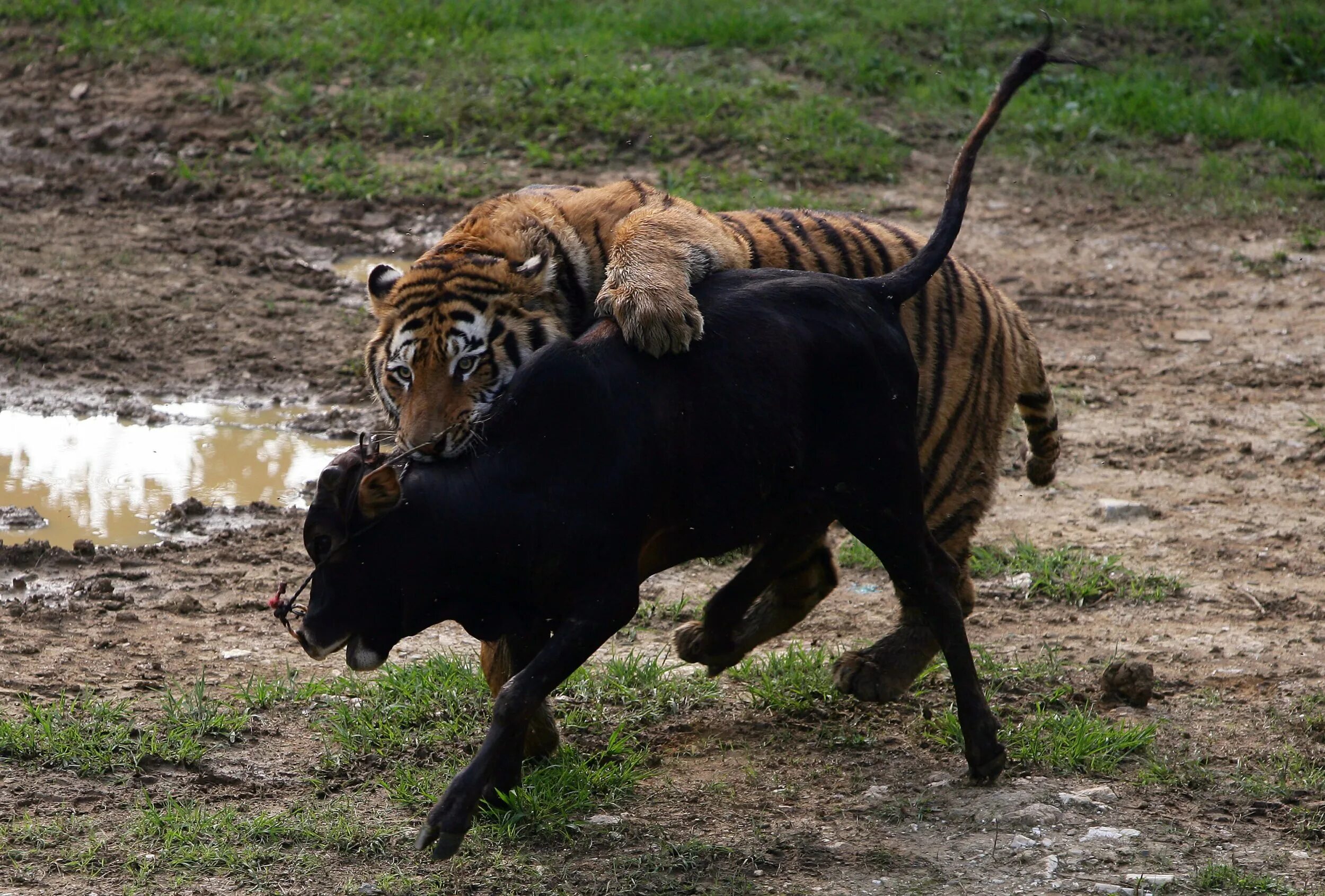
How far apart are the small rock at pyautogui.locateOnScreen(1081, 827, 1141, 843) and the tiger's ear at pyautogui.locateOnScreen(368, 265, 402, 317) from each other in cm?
231

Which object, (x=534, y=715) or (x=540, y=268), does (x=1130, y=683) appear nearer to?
(x=534, y=715)

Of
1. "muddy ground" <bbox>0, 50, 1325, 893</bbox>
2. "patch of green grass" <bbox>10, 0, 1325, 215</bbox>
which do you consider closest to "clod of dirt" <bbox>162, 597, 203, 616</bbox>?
"muddy ground" <bbox>0, 50, 1325, 893</bbox>

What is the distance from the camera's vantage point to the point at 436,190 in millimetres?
8883

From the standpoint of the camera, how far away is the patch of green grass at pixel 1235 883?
132 inches

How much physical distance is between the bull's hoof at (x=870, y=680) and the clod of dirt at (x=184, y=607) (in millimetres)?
2062

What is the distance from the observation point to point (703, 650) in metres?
4.23

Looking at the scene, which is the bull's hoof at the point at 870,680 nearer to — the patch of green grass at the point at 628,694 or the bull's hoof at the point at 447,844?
the patch of green grass at the point at 628,694

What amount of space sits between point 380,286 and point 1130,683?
2395 millimetres

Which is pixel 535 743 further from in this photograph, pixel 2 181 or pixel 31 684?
pixel 2 181

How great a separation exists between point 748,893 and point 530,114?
7.24 meters

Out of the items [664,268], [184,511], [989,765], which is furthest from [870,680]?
[184,511]

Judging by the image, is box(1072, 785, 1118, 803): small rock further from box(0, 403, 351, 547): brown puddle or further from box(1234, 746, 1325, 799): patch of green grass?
box(0, 403, 351, 547): brown puddle

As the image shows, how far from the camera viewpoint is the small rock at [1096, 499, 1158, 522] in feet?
18.8

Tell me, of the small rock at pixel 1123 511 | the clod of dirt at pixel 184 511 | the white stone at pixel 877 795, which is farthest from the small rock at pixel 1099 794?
the clod of dirt at pixel 184 511
